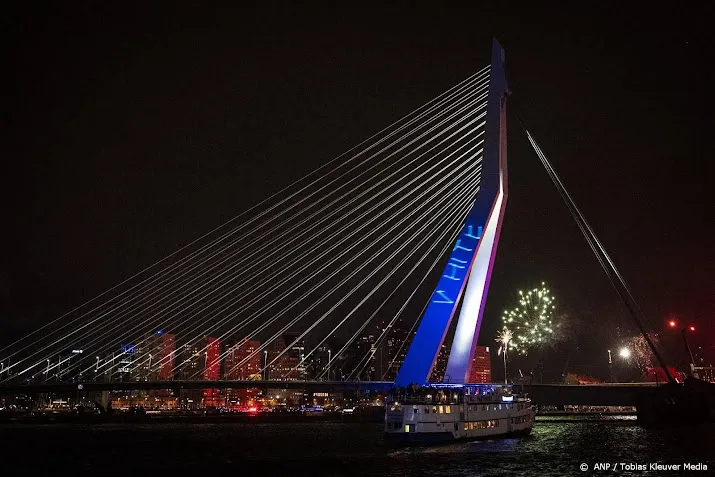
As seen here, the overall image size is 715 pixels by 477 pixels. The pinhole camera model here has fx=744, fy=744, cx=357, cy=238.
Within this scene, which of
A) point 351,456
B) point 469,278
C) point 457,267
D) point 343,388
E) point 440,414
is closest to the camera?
point 351,456

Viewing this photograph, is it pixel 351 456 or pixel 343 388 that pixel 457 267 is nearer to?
pixel 351 456

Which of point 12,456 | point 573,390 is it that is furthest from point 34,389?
point 573,390

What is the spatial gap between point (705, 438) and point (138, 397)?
97713mm

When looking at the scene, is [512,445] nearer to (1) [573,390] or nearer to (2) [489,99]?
(2) [489,99]

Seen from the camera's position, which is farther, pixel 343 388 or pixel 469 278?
pixel 343 388

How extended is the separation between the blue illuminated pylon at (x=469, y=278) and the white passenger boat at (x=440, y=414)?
0.90 meters

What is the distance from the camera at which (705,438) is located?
37.5 meters

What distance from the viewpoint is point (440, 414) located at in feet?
111

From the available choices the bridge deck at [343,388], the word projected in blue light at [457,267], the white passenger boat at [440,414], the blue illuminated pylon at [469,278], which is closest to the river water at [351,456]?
the white passenger boat at [440,414]

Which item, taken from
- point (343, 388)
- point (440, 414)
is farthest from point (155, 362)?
point (440, 414)

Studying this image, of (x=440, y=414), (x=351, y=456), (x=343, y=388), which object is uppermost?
(x=343, y=388)

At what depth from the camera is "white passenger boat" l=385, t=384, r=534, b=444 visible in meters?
33.1

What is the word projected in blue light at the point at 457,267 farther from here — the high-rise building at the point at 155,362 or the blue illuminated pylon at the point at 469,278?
the high-rise building at the point at 155,362

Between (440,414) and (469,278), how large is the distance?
6.41 m
